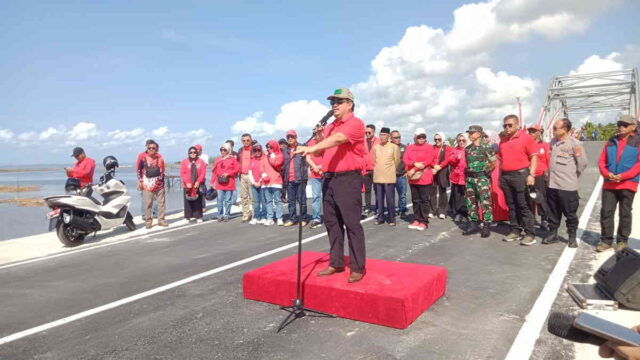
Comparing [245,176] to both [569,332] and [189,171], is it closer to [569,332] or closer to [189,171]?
[189,171]

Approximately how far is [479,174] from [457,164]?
1792 millimetres

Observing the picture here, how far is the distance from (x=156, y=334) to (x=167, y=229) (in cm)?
606

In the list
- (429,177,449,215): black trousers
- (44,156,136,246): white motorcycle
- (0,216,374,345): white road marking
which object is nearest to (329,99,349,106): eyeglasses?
(0,216,374,345): white road marking

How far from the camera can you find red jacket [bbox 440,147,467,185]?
862 cm

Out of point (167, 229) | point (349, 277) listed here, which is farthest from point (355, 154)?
point (167, 229)

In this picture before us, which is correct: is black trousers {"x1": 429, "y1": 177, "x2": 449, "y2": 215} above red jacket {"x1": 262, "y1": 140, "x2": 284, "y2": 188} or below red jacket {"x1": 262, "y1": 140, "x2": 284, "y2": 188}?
below

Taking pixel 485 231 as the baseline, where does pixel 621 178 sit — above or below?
above

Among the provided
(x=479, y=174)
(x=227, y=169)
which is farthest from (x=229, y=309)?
(x=227, y=169)

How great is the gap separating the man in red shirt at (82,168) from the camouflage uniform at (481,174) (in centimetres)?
801

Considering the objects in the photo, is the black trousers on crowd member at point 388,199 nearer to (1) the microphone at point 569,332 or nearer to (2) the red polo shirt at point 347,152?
(2) the red polo shirt at point 347,152

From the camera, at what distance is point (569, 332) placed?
3.09 metres

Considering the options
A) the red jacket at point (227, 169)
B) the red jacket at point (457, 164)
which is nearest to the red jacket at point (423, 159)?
the red jacket at point (457, 164)

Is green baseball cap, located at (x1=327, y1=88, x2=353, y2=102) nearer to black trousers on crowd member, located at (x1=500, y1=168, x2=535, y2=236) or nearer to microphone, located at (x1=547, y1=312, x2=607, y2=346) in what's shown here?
microphone, located at (x1=547, y1=312, x2=607, y2=346)

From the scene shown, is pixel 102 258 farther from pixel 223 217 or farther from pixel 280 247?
pixel 223 217
